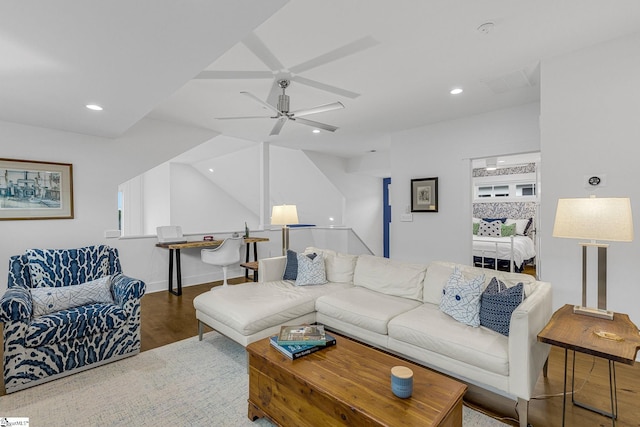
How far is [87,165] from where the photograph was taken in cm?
398

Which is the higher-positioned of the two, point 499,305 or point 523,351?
point 499,305

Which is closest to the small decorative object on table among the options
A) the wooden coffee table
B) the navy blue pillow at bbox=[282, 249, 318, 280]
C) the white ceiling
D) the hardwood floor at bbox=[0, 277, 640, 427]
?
the wooden coffee table

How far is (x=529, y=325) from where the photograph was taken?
1732 millimetres

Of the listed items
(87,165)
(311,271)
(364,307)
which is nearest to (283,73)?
(311,271)

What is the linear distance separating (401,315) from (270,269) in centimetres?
167

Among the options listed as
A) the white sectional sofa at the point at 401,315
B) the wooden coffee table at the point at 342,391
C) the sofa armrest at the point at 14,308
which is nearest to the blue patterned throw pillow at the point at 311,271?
the white sectional sofa at the point at 401,315

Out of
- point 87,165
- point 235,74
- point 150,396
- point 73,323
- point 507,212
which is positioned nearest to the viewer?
point 150,396

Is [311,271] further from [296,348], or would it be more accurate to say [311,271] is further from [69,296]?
[69,296]

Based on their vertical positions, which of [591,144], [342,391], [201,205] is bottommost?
[342,391]

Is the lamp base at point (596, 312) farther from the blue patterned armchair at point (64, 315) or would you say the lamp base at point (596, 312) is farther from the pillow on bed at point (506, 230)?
the pillow on bed at point (506, 230)

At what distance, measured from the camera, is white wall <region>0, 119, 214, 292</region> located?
11.6ft

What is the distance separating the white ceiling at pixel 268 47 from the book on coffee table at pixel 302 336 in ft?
5.92

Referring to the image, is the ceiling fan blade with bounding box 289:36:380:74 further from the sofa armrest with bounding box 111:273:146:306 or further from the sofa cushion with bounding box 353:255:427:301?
the sofa armrest with bounding box 111:273:146:306

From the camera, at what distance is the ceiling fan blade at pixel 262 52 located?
2.36 meters
